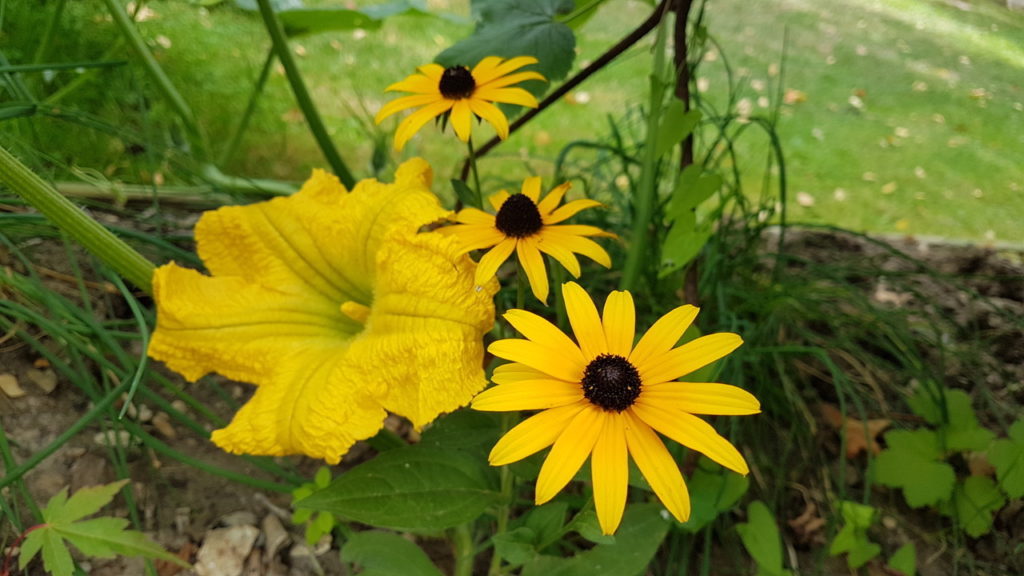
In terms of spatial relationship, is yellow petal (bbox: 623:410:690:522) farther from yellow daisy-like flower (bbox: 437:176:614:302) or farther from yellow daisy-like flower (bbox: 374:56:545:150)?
yellow daisy-like flower (bbox: 374:56:545:150)

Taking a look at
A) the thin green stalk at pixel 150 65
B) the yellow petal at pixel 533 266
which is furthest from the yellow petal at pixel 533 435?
the thin green stalk at pixel 150 65

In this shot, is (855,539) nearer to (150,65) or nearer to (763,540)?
(763,540)

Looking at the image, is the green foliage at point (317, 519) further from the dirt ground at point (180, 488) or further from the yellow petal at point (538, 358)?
the yellow petal at point (538, 358)

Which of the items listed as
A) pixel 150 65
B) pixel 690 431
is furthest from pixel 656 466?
pixel 150 65

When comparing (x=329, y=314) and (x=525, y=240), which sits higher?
(x=525, y=240)

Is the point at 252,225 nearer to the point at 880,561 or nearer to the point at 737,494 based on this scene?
the point at 737,494

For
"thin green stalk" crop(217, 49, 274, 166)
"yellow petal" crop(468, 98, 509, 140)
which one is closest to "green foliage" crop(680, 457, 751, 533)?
"yellow petal" crop(468, 98, 509, 140)

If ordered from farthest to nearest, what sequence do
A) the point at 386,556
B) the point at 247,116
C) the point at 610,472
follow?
1. the point at 247,116
2. the point at 386,556
3. the point at 610,472
